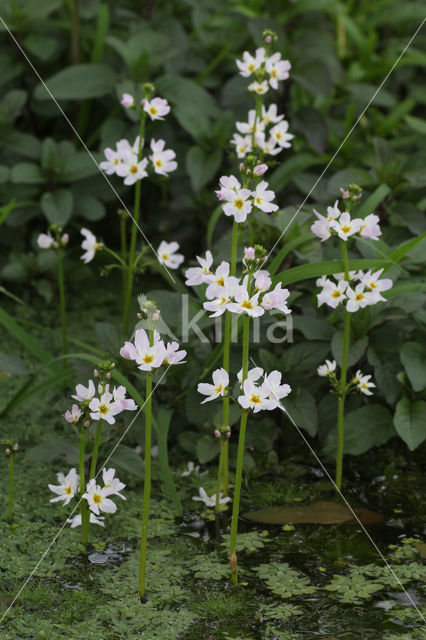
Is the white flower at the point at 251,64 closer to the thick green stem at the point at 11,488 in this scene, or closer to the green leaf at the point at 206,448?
the green leaf at the point at 206,448

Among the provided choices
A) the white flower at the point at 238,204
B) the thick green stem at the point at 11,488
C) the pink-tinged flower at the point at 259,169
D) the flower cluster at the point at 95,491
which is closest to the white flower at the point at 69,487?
the flower cluster at the point at 95,491

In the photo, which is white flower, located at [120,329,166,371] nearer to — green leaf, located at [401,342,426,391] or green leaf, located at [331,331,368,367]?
green leaf, located at [331,331,368,367]

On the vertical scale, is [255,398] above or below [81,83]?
below

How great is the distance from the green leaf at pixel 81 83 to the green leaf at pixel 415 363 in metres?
1.77

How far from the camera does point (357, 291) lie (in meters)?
2.07

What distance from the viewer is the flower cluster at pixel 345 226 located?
1962 millimetres

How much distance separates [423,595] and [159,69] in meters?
2.64

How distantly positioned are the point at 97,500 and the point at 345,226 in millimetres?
907

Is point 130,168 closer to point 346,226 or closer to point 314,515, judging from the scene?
point 346,226

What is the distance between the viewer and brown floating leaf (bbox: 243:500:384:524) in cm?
218

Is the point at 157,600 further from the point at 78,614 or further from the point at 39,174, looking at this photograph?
the point at 39,174

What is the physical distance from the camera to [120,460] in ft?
7.09

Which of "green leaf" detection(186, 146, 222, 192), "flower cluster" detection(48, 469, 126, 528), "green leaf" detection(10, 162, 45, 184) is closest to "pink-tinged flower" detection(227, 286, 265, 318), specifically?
"flower cluster" detection(48, 469, 126, 528)

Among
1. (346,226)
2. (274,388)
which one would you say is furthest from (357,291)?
(274,388)
